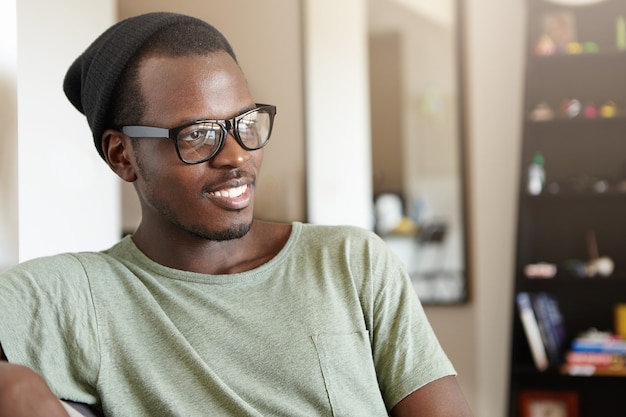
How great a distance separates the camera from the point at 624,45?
11.6 ft

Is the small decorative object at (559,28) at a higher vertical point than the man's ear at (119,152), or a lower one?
higher

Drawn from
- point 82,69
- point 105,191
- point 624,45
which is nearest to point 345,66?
point 624,45

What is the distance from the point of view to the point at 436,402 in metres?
1.36

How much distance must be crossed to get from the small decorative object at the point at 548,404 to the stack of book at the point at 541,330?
0.19 metres

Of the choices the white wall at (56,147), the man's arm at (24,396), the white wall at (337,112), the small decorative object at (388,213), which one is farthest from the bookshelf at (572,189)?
the man's arm at (24,396)

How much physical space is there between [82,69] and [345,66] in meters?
2.86

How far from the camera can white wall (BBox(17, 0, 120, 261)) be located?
1.72 m

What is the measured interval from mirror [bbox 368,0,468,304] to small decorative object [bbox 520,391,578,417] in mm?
568

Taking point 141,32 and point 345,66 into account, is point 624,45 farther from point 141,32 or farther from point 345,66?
point 141,32

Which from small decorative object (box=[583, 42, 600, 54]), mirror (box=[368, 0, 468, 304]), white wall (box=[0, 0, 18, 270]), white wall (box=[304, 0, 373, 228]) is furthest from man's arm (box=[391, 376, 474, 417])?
white wall (box=[304, 0, 373, 228])

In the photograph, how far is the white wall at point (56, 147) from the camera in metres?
1.72

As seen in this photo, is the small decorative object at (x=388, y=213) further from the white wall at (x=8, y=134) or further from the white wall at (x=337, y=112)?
the white wall at (x=8, y=134)

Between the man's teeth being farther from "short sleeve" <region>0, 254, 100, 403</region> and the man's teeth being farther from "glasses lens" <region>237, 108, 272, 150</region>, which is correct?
"short sleeve" <region>0, 254, 100, 403</region>

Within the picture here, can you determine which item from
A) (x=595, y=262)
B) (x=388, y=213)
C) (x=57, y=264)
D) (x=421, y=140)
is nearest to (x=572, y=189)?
(x=595, y=262)
